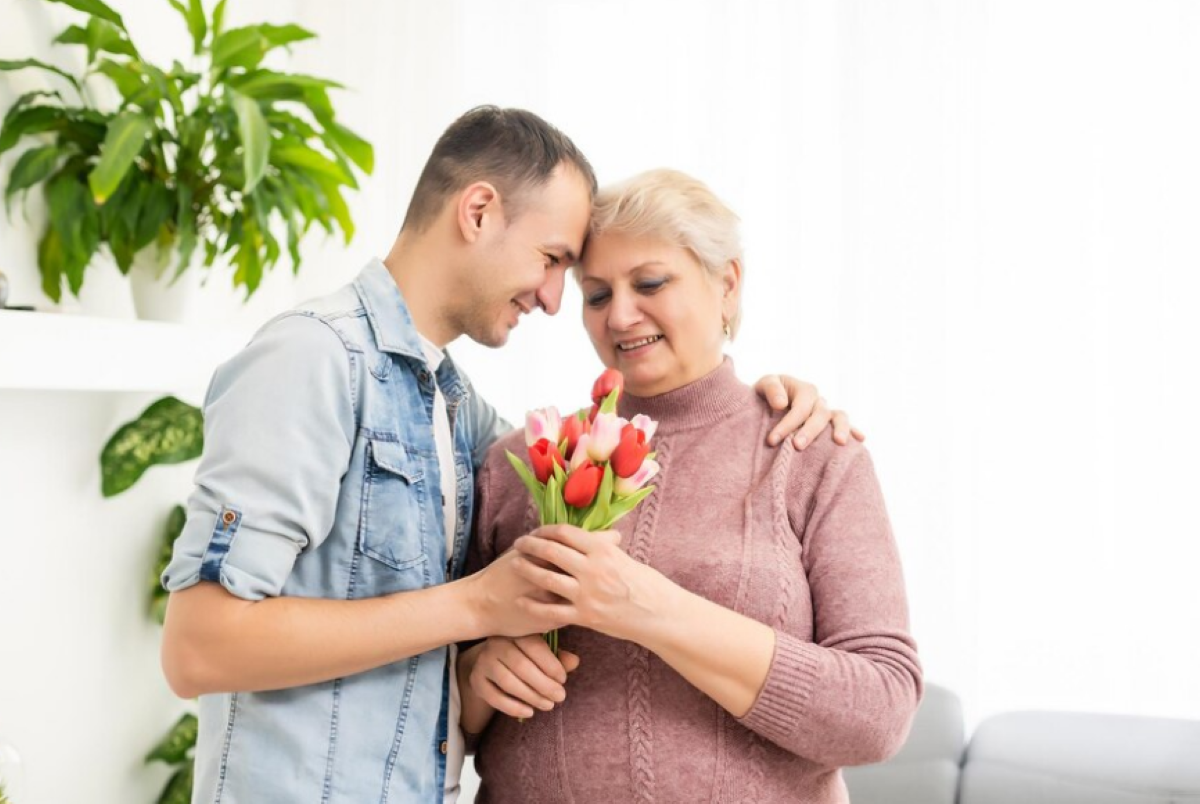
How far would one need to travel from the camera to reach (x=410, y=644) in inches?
47.2

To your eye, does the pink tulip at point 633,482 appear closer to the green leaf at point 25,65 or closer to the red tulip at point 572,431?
the red tulip at point 572,431

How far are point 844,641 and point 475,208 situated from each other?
0.74 meters

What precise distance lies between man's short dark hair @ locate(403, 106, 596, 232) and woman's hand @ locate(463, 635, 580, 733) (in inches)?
22.5

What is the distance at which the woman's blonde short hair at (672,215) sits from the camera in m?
1.52

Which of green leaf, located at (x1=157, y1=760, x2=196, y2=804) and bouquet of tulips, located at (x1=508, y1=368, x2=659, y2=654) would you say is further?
green leaf, located at (x1=157, y1=760, x2=196, y2=804)

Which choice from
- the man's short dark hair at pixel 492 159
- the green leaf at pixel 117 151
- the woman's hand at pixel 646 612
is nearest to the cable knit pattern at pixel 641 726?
the woman's hand at pixel 646 612

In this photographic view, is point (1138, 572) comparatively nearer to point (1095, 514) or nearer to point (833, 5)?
→ point (1095, 514)

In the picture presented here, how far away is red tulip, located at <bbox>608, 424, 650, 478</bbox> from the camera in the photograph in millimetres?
1187

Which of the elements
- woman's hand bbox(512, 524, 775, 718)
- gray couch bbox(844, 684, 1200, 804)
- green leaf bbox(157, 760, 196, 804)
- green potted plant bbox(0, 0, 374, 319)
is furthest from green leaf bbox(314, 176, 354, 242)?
gray couch bbox(844, 684, 1200, 804)

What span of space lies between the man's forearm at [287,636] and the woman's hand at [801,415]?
0.55 meters

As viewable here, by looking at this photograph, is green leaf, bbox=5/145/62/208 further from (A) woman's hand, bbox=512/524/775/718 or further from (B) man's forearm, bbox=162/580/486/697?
(A) woman's hand, bbox=512/524/775/718

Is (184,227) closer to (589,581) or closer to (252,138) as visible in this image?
(252,138)

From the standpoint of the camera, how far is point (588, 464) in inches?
46.9

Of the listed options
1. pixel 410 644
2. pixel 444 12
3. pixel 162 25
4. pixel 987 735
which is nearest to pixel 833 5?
pixel 444 12
